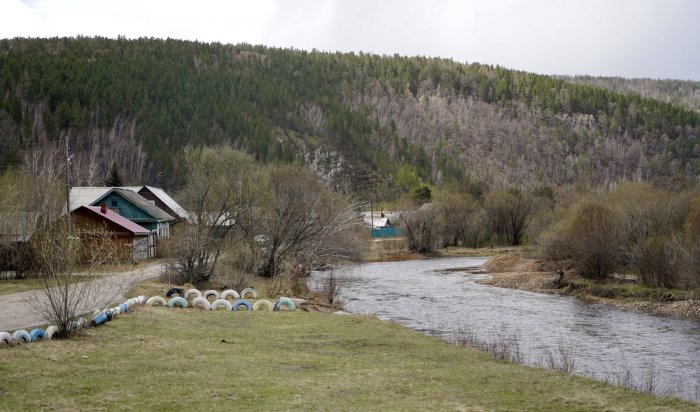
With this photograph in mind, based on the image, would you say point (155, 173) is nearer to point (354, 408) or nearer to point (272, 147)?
point (272, 147)

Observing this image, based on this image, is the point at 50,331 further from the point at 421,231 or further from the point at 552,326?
the point at 421,231

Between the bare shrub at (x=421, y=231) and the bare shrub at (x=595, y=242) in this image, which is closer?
the bare shrub at (x=595, y=242)

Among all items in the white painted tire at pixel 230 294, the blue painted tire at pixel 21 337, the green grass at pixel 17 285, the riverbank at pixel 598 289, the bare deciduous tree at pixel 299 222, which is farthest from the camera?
the bare deciduous tree at pixel 299 222

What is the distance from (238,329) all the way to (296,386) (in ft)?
28.2

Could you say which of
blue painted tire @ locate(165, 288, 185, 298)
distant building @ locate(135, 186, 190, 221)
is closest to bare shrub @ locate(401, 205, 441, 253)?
distant building @ locate(135, 186, 190, 221)

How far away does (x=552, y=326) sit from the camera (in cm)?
3145

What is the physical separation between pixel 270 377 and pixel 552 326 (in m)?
19.5

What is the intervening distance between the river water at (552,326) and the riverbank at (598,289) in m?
1.65

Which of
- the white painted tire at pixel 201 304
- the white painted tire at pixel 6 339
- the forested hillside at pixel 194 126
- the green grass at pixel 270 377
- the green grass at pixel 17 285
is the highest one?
the forested hillside at pixel 194 126

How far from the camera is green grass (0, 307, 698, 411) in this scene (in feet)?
43.3

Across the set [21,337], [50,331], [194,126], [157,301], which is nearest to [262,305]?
[157,301]

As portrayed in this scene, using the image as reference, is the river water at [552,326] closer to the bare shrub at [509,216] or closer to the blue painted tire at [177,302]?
the blue painted tire at [177,302]

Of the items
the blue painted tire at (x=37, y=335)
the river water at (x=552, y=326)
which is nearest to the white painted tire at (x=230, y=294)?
the river water at (x=552, y=326)

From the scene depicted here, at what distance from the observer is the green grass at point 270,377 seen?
1320 centimetres
